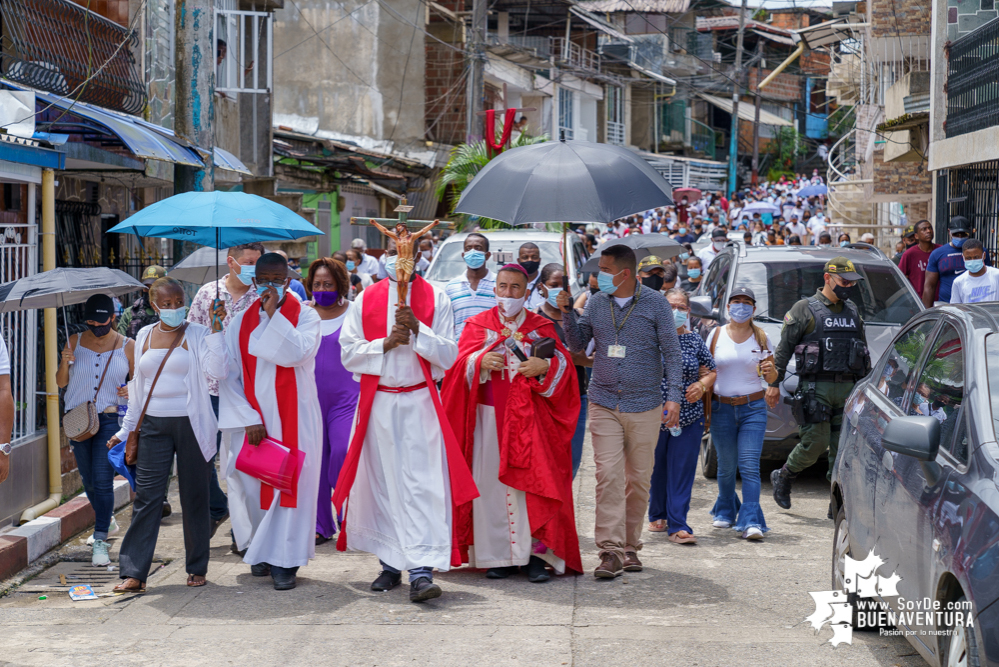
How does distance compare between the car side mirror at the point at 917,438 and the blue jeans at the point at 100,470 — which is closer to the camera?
the car side mirror at the point at 917,438

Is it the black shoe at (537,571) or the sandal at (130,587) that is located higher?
the black shoe at (537,571)

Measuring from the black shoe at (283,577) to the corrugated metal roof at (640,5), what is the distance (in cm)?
4423

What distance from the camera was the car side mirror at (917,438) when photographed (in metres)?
4.05

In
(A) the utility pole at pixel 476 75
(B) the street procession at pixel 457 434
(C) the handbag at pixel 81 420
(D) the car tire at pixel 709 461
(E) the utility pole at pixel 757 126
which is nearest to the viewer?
(B) the street procession at pixel 457 434

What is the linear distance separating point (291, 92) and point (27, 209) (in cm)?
2124

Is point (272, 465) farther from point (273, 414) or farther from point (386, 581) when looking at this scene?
point (386, 581)

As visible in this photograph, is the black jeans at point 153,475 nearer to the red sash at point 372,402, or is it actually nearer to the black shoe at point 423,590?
the red sash at point 372,402

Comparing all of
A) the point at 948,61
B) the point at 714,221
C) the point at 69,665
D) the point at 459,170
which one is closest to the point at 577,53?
the point at 714,221

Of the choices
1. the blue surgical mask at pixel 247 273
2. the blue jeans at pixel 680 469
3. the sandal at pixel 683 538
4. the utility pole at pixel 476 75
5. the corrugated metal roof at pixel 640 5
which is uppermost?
the corrugated metal roof at pixel 640 5

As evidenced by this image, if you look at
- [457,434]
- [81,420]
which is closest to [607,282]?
[457,434]

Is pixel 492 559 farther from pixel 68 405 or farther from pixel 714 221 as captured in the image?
pixel 714 221

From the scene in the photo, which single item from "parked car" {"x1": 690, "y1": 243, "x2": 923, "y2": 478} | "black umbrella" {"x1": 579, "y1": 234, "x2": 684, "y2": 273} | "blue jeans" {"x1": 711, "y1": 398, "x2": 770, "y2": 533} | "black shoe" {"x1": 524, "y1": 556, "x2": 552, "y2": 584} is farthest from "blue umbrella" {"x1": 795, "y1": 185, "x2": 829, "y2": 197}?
"black shoe" {"x1": 524, "y1": 556, "x2": 552, "y2": 584}

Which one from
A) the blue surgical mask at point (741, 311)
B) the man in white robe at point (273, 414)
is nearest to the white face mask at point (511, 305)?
the man in white robe at point (273, 414)

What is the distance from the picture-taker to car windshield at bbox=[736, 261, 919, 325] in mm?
9648
